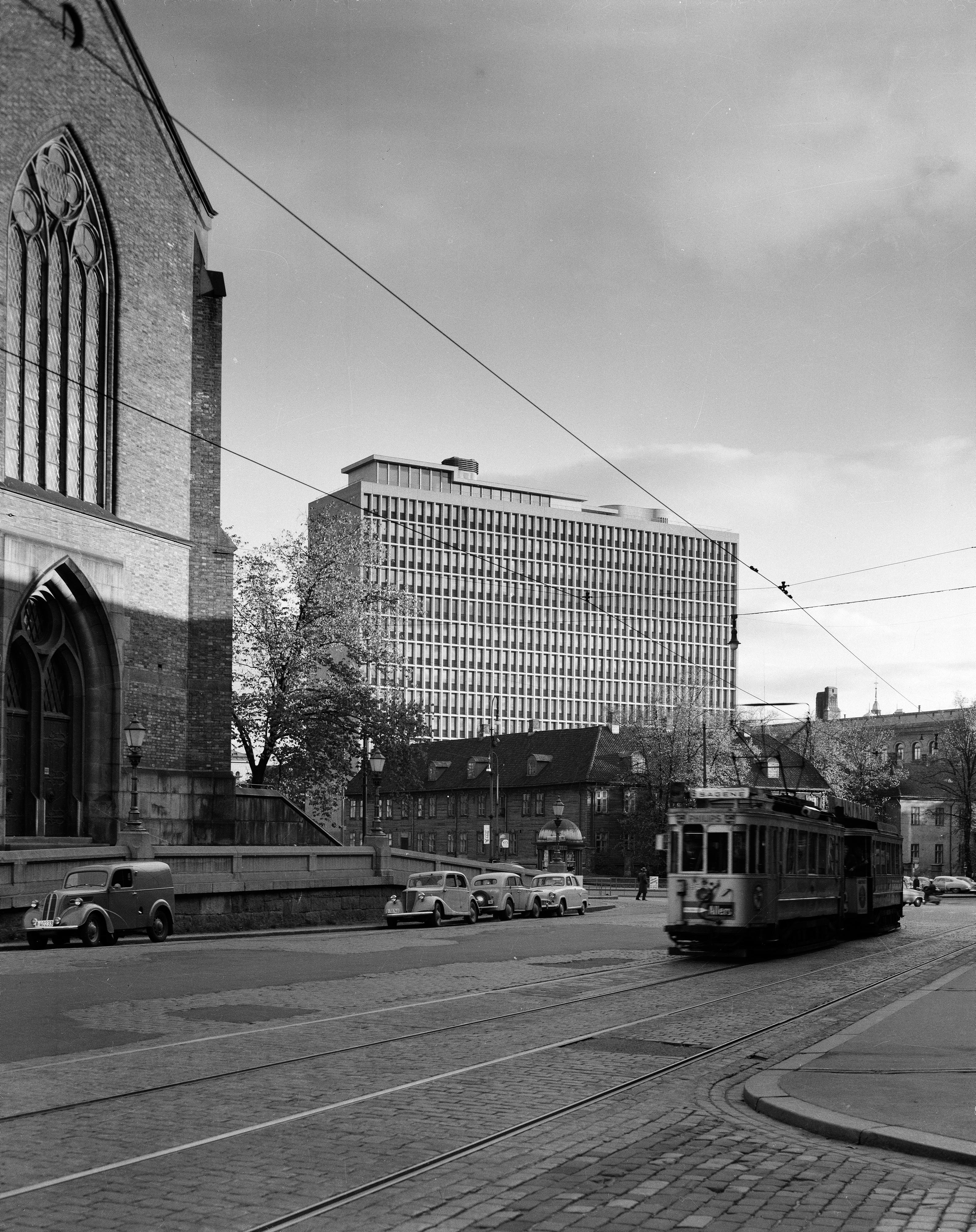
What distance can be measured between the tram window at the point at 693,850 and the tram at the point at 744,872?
0.01 meters

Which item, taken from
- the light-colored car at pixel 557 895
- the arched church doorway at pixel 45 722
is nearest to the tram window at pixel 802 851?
the light-colored car at pixel 557 895

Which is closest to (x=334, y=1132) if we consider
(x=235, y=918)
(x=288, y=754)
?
(x=235, y=918)

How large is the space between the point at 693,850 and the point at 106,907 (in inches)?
434

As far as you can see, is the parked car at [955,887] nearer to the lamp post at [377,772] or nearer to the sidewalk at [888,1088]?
the lamp post at [377,772]

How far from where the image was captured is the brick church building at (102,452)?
110 feet

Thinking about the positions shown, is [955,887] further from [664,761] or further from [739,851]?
[739,851]

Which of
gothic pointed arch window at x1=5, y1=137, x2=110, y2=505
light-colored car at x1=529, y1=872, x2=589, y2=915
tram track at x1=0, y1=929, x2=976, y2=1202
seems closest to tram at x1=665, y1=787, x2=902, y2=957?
tram track at x1=0, y1=929, x2=976, y2=1202

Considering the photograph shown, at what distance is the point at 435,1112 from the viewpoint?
9547 mm

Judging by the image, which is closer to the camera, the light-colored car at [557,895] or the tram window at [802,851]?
the tram window at [802,851]

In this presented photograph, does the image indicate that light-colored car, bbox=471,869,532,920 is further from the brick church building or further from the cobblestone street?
the cobblestone street

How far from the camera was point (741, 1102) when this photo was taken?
33.6 feet

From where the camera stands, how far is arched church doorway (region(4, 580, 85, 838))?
3378 cm

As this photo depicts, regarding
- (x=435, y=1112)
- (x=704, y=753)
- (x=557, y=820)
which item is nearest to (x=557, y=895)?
(x=704, y=753)

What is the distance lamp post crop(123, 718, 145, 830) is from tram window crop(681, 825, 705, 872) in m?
12.7
